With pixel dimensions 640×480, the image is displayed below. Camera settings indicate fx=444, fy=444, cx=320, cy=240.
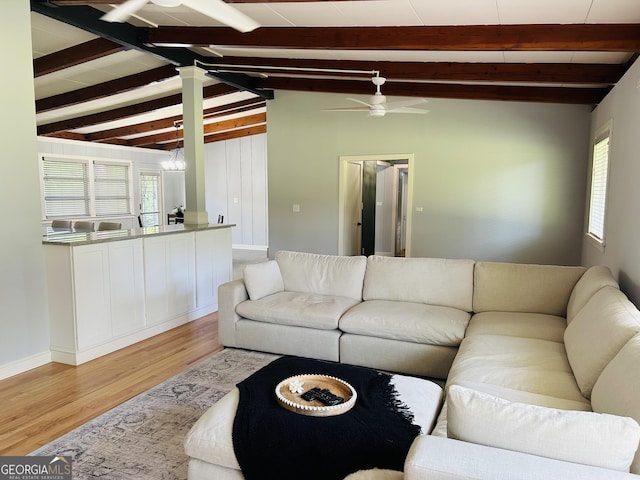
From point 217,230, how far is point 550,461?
4533mm

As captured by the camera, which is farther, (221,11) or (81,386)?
(81,386)

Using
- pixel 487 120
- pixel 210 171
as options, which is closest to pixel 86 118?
pixel 210 171

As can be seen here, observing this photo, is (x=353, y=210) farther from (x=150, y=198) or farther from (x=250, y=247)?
(x=150, y=198)

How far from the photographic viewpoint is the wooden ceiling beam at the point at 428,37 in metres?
3.05

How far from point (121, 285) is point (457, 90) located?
4.58 meters

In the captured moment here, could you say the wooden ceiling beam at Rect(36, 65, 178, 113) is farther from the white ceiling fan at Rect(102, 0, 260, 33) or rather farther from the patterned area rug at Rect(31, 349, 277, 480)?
the patterned area rug at Rect(31, 349, 277, 480)

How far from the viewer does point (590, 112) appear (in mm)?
5562

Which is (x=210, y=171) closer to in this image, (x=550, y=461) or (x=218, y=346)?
(x=218, y=346)

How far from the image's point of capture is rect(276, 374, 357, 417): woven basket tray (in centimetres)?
197

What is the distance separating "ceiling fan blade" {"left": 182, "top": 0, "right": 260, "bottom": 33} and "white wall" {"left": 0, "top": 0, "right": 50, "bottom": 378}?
1777 millimetres

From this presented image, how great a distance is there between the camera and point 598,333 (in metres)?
2.26

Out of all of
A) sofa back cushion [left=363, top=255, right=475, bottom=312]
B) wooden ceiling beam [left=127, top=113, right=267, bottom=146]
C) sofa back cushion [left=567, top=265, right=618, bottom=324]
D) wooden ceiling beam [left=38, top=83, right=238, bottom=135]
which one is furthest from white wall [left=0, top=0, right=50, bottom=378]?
wooden ceiling beam [left=127, top=113, right=267, bottom=146]

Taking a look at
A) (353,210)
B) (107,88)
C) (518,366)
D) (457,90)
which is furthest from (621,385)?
(107,88)

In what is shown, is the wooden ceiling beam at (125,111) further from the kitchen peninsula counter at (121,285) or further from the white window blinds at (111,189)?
the kitchen peninsula counter at (121,285)
